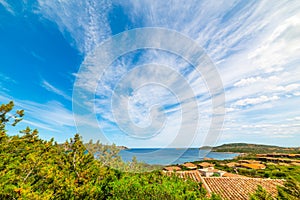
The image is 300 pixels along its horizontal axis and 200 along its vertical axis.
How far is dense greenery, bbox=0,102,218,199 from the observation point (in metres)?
5.11

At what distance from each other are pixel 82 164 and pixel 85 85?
15.1 feet

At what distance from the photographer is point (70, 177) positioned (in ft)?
22.4

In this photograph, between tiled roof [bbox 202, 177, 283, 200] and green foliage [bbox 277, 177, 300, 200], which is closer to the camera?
green foliage [bbox 277, 177, 300, 200]

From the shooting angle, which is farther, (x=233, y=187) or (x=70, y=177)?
(x=233, y=187)

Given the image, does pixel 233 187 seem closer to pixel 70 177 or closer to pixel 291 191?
pixel 291 191

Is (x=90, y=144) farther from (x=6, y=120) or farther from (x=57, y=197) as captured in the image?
(x=6, y=120)

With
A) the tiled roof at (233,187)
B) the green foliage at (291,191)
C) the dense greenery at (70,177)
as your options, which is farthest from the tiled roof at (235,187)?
the dense greenery at (70,177)

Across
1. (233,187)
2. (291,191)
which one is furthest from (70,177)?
(233,187)

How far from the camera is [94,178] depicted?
8344 millimetres

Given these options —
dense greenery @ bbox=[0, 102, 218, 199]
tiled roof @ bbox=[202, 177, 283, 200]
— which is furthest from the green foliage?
tiled roof @ bbox=[202, 177, 283, 200]

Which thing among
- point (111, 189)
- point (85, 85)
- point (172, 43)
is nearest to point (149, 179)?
point (111, 189)

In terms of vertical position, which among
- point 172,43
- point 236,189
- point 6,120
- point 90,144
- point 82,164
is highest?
point 172,43

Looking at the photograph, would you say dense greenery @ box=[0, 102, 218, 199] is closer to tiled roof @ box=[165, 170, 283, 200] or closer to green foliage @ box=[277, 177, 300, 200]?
green foliage @ box=[277, 177, 300, 200]

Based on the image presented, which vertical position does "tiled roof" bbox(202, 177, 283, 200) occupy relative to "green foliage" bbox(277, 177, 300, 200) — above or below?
below
